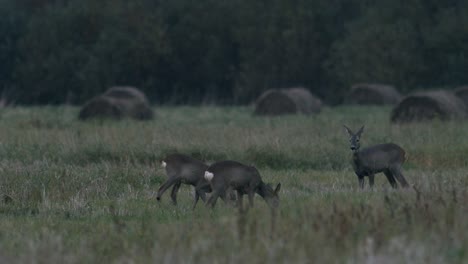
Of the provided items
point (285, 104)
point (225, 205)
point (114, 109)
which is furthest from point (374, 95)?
point (225, 205)

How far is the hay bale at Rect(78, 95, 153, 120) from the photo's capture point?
114 ft

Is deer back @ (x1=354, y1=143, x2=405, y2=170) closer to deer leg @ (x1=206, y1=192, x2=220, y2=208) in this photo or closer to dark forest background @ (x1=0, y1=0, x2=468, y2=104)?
deer leg @ (x1=206, y1=192, x2=220, y2=208)

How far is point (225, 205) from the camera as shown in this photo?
14078mm

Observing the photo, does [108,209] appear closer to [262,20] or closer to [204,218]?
[204,218]

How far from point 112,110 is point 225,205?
2134 centimetres

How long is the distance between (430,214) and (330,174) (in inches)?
290

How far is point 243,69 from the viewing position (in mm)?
60500

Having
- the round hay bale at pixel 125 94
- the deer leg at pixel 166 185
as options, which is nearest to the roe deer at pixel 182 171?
the deer leg at pixel 166 185

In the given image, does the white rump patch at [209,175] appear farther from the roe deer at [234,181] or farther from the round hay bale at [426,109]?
the round hay bale at [426,109]

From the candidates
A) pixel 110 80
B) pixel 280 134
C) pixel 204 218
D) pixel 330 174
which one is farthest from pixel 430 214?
pixel 110 80

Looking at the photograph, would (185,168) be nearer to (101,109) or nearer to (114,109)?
(101,109)

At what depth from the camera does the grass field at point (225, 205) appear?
31.4 ft

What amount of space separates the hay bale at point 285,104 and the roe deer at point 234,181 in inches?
915

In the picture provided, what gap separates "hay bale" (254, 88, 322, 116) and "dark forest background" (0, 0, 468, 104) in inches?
666
